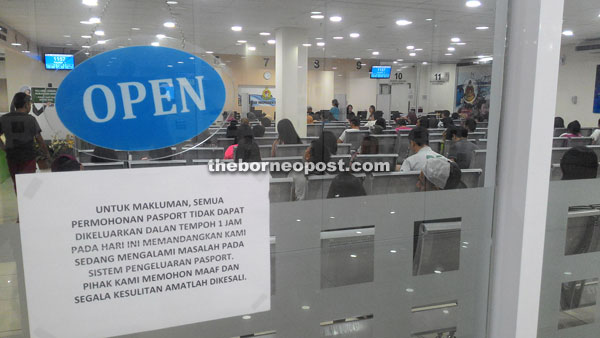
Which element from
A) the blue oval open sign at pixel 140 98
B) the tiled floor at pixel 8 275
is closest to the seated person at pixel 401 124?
the blue oval open sign at pixel 140 98

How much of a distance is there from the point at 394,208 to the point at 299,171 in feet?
1.55

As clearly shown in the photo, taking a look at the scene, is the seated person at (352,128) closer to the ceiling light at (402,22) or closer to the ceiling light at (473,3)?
the ceiling light at (402,22)

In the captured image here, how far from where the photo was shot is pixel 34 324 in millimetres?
1288

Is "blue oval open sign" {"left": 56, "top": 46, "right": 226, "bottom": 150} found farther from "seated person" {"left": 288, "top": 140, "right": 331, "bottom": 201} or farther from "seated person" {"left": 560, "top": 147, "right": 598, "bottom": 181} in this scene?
"seated person" {"left": 560, "top": 147, "right": 598, "bottom": 181}

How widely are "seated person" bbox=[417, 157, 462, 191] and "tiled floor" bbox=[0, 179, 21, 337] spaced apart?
1580 millimetres

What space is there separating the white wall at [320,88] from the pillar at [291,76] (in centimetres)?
7

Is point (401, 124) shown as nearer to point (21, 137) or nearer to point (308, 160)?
point (308, 160)

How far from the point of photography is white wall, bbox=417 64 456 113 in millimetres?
2129

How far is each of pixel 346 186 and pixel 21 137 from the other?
1193 millimetres

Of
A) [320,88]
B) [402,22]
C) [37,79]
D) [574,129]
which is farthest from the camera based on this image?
[402,22]

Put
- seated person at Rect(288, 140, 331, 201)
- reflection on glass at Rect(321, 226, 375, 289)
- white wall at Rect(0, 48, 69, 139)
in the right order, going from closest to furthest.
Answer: white wall at Rect(0, 48, 69, 139) → seated person at Rect(288, 140, 331, 201) → reflection on glass at Rect(321, 226, 375, 289)

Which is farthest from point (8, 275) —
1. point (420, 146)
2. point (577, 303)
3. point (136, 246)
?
point (577, 303)

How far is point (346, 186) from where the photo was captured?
1787 millimetres

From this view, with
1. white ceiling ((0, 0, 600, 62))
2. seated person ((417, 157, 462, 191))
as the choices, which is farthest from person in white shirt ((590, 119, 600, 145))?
seated person ((417, 157, 462, 191))
